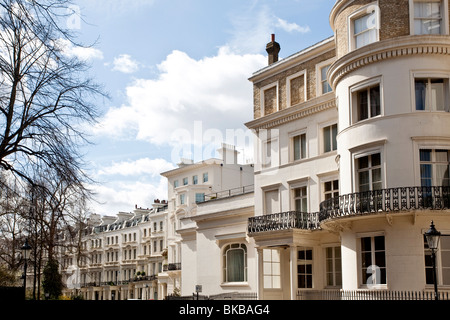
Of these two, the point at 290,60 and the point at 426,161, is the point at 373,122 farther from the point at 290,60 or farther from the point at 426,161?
the point at 290,60

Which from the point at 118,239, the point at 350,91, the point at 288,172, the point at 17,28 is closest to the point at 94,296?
the point at 118,239

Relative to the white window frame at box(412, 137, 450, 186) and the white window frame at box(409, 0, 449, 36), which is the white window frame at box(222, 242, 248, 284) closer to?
the white window frame at box(412, 137, 450, 186)

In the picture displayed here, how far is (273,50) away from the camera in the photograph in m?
35.3

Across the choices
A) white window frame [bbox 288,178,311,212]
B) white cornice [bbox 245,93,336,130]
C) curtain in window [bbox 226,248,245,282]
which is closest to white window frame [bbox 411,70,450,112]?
white cornice [bbox 245,93,336,130]

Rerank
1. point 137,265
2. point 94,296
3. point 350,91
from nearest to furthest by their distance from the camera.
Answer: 1. point 350,91
2. point 137,265
3. point 94,296

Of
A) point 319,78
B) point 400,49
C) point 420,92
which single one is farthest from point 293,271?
point 400,49

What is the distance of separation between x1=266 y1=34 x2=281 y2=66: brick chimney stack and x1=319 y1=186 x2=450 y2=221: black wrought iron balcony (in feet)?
47.3

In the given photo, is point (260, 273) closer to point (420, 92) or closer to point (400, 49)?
point (420, 92)

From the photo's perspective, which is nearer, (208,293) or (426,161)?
(426,161)

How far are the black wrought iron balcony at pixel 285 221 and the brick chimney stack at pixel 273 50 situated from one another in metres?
10.4

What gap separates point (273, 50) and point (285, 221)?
11.7 meters

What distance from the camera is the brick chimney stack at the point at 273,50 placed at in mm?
35281

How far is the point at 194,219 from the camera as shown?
3847 centimetres
